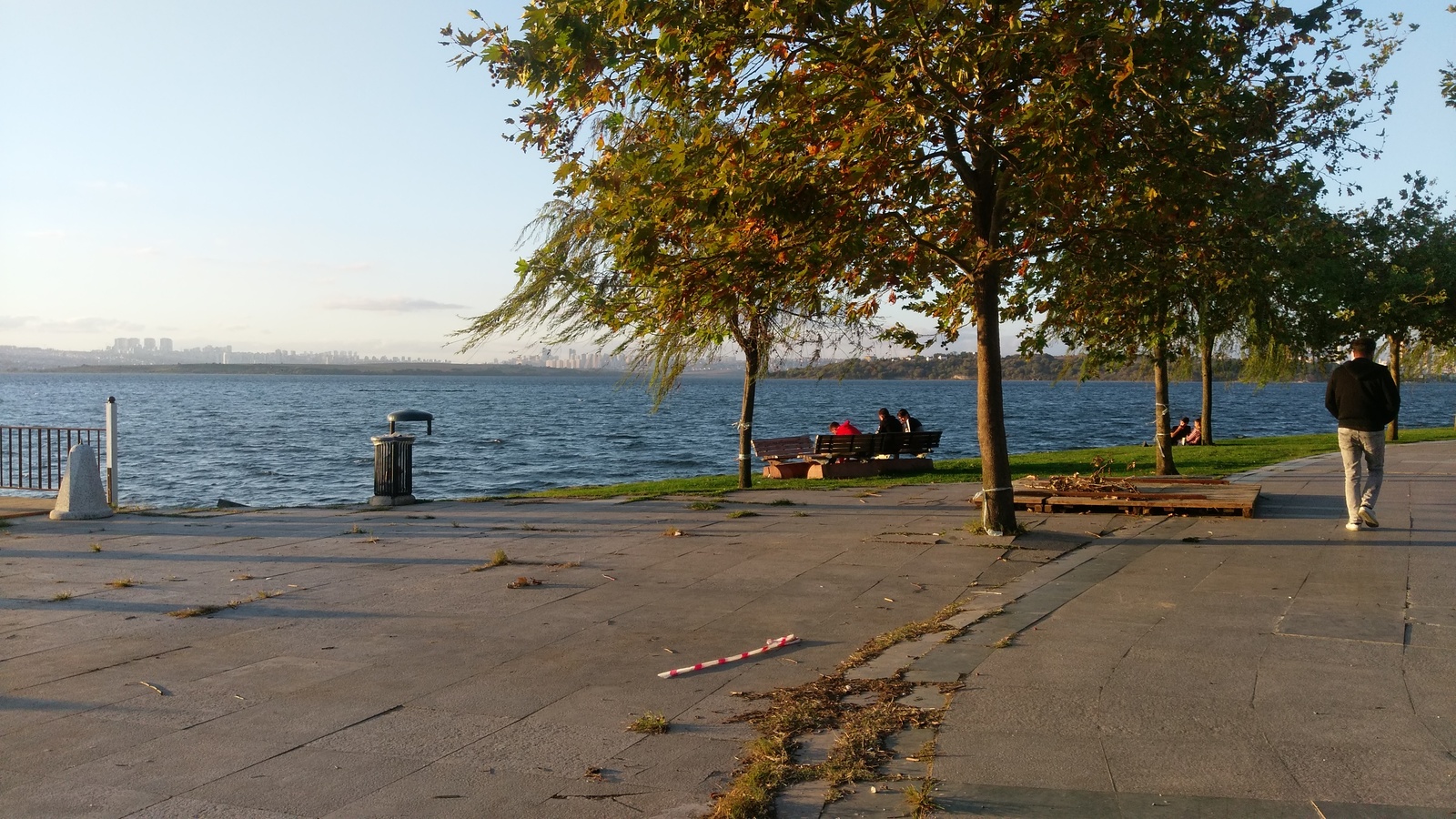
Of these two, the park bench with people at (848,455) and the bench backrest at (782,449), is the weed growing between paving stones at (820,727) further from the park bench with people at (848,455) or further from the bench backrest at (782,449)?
the bench backrest at (782,449)

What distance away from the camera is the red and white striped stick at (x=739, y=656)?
610cm

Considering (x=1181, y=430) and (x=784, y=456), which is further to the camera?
(x=1181, y=430)

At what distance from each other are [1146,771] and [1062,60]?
646 cm

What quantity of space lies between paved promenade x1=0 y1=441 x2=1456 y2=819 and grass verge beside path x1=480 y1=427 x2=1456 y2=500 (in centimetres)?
585

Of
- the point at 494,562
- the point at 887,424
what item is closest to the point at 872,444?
the point at 887,424

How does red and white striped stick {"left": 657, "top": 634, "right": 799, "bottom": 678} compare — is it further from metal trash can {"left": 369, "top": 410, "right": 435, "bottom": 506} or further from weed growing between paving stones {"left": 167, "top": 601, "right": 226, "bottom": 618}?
metal trash can {"left": 369, "top": 410, "right": 435, "bottom": 506}

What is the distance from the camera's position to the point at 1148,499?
12625mm

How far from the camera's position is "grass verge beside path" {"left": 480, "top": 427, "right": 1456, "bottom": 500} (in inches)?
701

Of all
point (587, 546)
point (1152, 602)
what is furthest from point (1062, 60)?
point (587, 546)

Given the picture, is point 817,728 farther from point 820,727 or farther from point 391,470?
point 391,470

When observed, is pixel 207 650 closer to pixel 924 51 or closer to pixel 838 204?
pixel 838 204

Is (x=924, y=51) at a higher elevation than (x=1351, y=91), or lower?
lower

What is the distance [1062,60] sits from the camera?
358 inches

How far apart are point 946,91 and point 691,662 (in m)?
5.43
